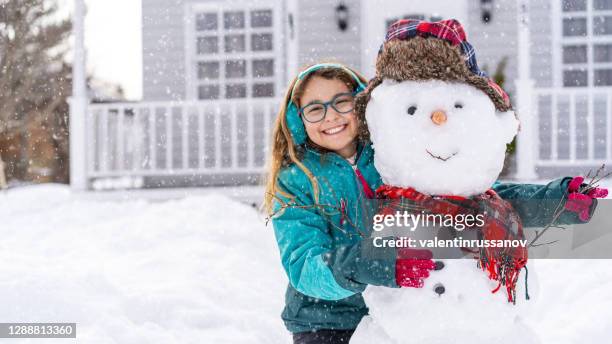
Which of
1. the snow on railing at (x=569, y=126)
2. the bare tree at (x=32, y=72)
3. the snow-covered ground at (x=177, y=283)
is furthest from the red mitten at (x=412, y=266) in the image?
the bare tree at (x=32, y=72)

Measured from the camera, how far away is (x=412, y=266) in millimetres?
1183

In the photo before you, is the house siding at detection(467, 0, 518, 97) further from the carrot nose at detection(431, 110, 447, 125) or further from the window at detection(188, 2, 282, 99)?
the carrot nose at detection(431, 110, 447, 125)

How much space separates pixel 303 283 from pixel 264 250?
305 centimetres

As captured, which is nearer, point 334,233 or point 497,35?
point 334,233

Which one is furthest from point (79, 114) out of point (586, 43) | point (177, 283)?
point (586, 43)

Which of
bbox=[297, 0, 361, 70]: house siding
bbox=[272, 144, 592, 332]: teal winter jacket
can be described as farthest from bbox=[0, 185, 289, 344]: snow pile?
bbox=[297, 0, 361, 70]: house siding

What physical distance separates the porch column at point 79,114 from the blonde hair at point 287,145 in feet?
17.2

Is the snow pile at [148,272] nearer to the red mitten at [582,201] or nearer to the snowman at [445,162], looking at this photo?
the snowman at [445,162]

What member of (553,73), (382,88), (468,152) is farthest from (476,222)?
(553,73)

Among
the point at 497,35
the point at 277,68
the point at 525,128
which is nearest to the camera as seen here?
the point at 525,128

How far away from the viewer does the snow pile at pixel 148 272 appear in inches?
99.4

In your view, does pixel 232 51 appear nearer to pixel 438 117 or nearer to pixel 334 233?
pixel 334 233

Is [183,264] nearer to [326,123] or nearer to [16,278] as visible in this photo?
[16,278]

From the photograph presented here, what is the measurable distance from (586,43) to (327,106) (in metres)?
6.68
